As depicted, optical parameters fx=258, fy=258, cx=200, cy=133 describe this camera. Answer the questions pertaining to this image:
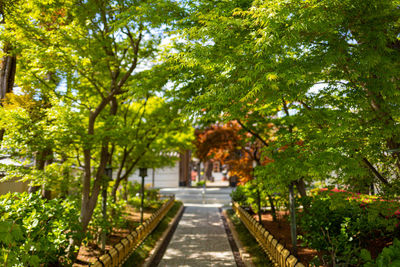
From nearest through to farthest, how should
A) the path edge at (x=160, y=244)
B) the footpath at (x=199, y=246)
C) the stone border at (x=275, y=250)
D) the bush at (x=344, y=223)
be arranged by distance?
the stone border at (x=275, y=250), the bush at (x=344, y=223), the path edge at (x=160, y=244), the footpath at (x=199, y=246)

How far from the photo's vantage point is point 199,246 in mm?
9484

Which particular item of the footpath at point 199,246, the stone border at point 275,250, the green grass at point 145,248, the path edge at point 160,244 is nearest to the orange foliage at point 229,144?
the footpath at point 199,246

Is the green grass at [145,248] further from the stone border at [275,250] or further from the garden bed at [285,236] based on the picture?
the garden bed at [285,236]

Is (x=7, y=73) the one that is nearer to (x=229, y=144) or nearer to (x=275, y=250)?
(x=229, y=144)

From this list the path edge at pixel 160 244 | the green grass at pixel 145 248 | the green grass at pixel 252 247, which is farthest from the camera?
the path edge at pixel 160 244

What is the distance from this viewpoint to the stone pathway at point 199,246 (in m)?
7.82

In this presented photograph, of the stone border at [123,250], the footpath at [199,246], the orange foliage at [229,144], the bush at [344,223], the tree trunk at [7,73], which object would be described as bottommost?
the footpath at [199,246]

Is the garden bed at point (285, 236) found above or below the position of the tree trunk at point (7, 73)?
below

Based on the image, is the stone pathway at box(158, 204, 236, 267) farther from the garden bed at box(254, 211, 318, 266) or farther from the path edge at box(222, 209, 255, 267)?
the garden bed at box(254, 211, 318, 266)

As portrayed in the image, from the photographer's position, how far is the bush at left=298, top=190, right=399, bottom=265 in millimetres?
5817

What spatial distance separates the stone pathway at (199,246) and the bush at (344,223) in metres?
2.58

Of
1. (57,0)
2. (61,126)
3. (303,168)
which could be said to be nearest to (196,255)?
(303,168)

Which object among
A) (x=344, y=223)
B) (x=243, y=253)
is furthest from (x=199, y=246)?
(x=344, y=223)

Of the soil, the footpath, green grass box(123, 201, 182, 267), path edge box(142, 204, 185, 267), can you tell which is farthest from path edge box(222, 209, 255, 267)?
the soil
